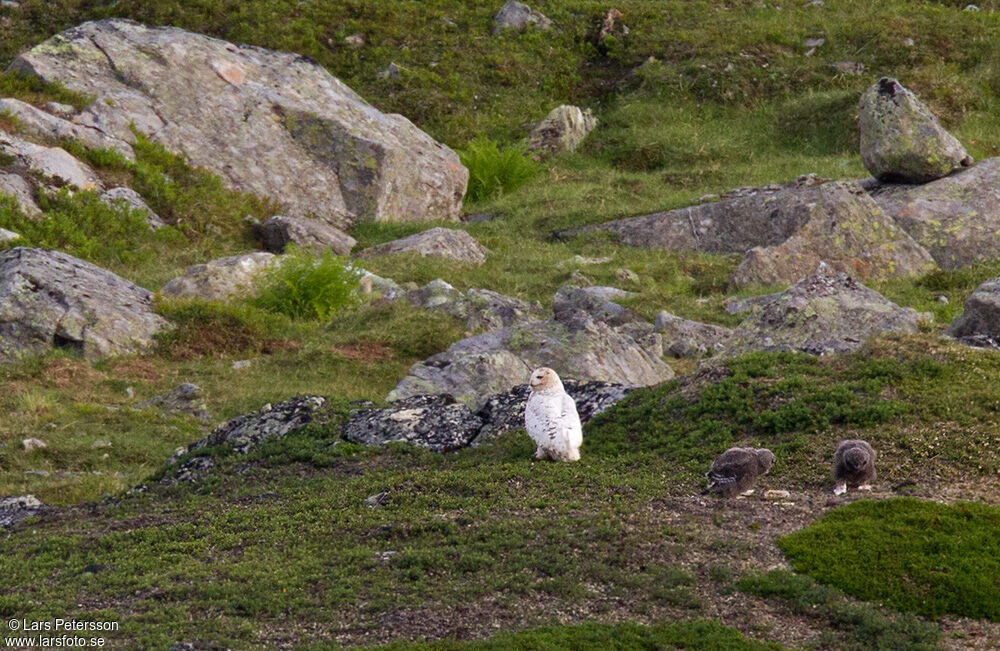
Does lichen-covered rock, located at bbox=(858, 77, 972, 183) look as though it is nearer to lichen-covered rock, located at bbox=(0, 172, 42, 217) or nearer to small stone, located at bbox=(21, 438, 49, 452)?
lichen-covered rock, located at bbox=(0, 172, 42, 217)

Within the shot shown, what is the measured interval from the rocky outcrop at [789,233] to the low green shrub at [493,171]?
5.04 m

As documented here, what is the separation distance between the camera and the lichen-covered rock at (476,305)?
23172mm

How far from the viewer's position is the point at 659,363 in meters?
20.6

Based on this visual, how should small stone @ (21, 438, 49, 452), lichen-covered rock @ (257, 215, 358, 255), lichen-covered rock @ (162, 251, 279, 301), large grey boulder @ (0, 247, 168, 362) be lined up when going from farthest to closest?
lichen-covered rock @ (257, 215, 358, 255) < lichen-covered rock @ (162, 251, 279, 301) < large grey boulder @ (0, 247, 168, 362) < small stone @ (21, 438, 49, 452)

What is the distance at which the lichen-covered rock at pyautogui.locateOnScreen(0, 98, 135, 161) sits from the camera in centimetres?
2873

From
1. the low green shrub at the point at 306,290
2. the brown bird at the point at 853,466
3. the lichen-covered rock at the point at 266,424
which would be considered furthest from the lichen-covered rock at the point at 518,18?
→ the brown bird at the point at 853,466

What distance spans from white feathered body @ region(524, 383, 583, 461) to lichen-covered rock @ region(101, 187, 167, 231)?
17046 mm

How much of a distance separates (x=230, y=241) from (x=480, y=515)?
61.6 feet

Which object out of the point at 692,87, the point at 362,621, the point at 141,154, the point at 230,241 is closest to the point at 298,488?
the point at 362,621

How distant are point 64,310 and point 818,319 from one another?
12.6 meters

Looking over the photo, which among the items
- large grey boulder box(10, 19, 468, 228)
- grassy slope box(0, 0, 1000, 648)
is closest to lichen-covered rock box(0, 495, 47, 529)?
grassy slope box(0, 0, 1000, 648)

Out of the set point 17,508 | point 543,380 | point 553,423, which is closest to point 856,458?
point 553,423

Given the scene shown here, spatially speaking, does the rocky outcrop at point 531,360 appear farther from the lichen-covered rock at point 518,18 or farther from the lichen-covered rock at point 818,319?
the lichen-covered rock at point 518,18

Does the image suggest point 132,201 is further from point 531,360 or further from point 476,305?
point 531,360
